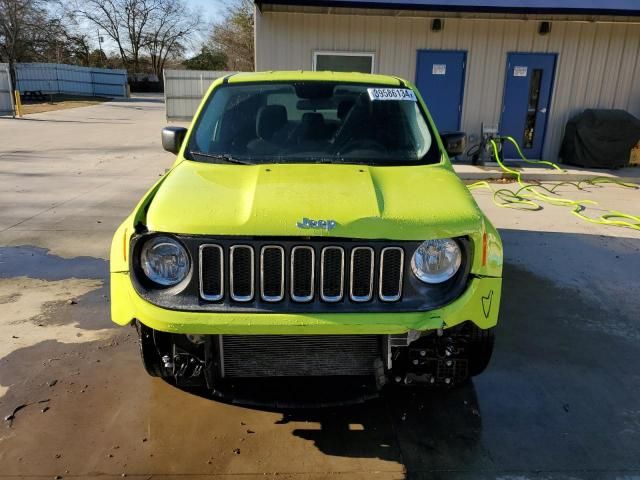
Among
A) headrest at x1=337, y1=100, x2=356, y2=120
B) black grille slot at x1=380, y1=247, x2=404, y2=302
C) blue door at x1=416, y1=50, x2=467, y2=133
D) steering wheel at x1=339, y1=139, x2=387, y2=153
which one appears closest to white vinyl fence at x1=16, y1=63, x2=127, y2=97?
blue door at x1=416, y1=50, x2=467, y2=133

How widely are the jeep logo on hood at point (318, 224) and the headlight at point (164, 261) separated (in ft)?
2.00

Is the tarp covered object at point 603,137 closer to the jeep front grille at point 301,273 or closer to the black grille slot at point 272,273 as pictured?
the jeep front grille at point 301,273

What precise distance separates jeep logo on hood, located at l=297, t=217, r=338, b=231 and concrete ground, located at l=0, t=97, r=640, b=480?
1255 mm

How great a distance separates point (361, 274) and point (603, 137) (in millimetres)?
11016

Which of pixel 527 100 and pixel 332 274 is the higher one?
pixel 527 100

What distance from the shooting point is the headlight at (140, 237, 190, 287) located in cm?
268

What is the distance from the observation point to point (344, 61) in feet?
38.3

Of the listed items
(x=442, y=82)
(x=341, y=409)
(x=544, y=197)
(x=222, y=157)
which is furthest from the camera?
(x=442, y=82)

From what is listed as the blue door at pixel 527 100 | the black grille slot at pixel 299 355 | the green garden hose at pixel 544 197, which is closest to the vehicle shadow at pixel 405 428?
the black grille slot at pixel 299 355

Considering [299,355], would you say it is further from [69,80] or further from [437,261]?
[69,80]

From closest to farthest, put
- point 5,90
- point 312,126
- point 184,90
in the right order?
point 312,126 → point 184,90 → point 5,90

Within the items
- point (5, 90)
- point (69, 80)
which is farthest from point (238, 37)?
point (5, 90)

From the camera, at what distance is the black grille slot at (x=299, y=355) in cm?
274

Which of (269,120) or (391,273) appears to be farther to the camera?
(269,120)
